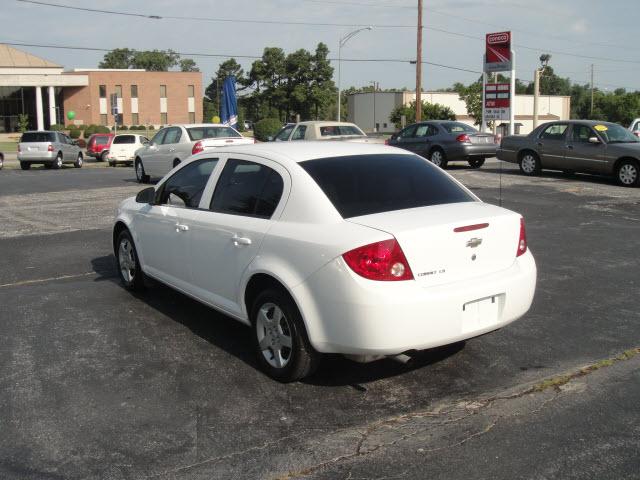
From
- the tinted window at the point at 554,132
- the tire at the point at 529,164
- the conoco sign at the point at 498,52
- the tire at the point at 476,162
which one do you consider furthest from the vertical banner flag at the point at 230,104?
the tinted window at the point at 554,132

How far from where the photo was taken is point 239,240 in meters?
5.22

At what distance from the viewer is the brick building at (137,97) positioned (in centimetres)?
8325

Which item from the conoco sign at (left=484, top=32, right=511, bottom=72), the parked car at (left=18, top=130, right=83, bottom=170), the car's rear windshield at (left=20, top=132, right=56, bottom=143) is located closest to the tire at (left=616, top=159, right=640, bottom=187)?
the conoco sign at (left=484, top=32, right=511, bottom=72)

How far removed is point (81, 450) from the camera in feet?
13.0

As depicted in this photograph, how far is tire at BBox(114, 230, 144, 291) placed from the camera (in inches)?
287

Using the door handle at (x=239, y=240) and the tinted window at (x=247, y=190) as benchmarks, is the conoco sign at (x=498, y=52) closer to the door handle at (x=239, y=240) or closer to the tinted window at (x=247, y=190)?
the tinted window at (x=247, y=190)

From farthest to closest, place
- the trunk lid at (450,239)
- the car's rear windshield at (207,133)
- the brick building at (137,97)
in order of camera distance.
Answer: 1. the brick building at (137,97)
2. the car's rear windshield at (207,133)
3. the trunk lid at (450,239)

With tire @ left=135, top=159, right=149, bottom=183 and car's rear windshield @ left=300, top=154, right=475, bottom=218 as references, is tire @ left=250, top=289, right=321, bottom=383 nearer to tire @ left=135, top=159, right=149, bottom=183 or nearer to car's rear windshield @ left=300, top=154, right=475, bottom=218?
car's rear windshield @ left=300, top=154, right=475, bottom=218

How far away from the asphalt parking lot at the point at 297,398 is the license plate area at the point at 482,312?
464 millimetres

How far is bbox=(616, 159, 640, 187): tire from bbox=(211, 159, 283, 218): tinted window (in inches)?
556

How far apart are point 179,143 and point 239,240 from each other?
14109mm

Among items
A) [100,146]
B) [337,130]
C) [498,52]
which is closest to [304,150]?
[337,130]

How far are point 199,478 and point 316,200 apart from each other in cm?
197

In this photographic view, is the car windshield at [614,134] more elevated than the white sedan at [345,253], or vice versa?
the car windshield at [614,134]
